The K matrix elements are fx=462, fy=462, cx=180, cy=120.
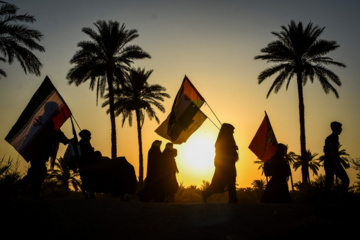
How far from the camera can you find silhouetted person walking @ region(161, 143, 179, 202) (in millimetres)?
12852

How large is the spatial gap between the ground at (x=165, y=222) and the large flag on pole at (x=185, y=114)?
16.8ft

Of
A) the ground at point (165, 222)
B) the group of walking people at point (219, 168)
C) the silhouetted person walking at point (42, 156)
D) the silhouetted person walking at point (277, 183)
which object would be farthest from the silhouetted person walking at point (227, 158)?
the silhouetted person walking at point (42, 156)

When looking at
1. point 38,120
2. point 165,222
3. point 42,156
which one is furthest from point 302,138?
point 165,222

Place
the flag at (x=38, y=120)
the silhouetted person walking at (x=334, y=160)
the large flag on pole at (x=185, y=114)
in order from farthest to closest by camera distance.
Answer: the large flag on pole at (x=185, y=114), the silhouetted person walking at (x=334, y=160), the flag at (x=38, y=120)

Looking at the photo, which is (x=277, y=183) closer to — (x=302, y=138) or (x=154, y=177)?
(x=154, y=177)

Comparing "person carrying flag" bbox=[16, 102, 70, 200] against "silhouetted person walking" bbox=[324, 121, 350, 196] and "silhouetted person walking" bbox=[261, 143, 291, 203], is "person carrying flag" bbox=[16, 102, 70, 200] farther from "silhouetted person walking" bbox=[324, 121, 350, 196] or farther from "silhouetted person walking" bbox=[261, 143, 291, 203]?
"silhouetted person walking" bbox=[324, 121, 350, 196]

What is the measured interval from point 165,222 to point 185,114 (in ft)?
20.2

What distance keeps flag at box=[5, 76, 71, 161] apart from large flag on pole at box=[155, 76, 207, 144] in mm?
3639

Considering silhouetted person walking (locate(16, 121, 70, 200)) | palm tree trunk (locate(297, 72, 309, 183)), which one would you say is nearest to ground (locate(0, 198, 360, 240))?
silhouetted person walking (locate(16, 121, 70, 200))

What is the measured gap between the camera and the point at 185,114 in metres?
13.1

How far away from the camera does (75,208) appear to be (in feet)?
23.9

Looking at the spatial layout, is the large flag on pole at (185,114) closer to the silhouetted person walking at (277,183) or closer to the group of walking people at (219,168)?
the group of walking people at (219,168)

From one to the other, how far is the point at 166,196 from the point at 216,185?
2426 mm

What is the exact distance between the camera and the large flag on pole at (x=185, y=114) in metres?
13.0
